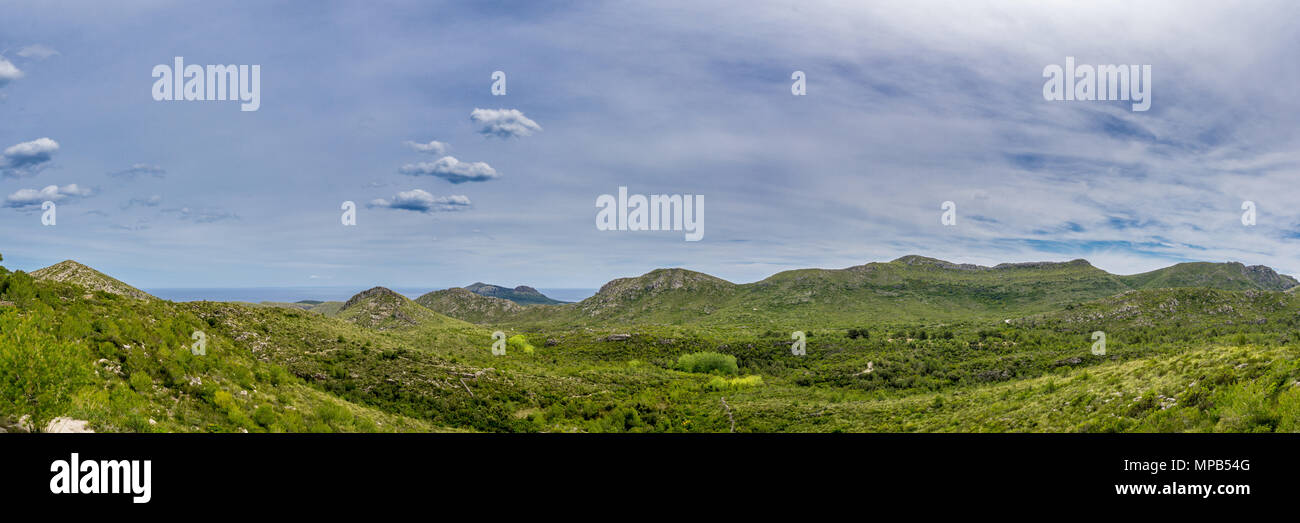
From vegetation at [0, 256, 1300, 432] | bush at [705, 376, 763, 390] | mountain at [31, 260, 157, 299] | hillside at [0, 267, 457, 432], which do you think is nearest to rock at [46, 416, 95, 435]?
hillside at [0, 267, 457, 432]

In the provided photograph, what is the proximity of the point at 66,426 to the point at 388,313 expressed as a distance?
109 metres

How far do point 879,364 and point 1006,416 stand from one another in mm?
33958

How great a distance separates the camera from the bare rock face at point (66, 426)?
13.2m

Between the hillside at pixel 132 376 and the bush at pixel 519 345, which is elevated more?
the hillside at pixel 132 376

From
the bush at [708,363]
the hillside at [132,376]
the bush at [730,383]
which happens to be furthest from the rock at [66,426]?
the bush at [708,363]

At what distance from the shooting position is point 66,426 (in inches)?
539

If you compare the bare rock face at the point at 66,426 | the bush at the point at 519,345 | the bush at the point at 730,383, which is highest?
the bare rock face at the point at 66,426

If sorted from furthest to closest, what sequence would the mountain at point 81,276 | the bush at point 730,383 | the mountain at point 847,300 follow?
the mountain at point 847,300
the mountain at point 81,276
the bush at point 730,383

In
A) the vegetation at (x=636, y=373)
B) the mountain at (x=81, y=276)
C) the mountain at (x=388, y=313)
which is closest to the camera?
the vegetation at (x=636, y=373)

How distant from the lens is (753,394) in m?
51.9

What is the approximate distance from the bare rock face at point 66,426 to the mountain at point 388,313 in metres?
94.8

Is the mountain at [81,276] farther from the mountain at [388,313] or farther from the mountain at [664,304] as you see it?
the mountain at [664,304]
